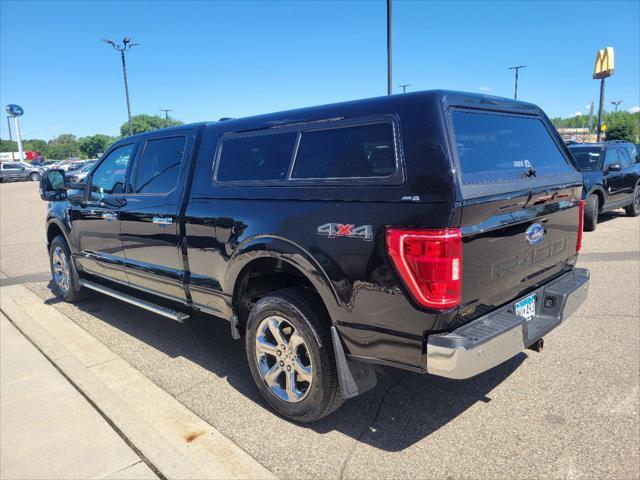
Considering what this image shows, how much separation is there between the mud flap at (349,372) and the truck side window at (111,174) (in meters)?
2.93

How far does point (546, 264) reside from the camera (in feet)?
10.5

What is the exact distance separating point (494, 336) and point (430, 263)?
0.56 m

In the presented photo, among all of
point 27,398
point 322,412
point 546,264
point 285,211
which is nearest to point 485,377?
point 546,264

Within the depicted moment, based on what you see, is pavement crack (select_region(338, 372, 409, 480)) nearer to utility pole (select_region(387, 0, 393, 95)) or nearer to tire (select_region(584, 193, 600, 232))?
tire (select_region(584, 193, 600, 232))

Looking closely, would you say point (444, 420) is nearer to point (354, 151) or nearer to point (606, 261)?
point (354, 151)

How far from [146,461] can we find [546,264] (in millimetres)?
2796

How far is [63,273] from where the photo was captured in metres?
5.85

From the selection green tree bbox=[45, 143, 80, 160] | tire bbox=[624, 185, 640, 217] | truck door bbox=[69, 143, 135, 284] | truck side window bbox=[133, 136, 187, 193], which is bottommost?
tire bbox=[624, 185, 640, 217]

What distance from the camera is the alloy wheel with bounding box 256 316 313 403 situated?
299 cm

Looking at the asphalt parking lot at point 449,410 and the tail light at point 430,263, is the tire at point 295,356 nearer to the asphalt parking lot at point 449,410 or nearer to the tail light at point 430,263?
the asphalt parking lot at point 449,410

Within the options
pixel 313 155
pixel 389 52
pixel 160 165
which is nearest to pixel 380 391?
pixel 313 155

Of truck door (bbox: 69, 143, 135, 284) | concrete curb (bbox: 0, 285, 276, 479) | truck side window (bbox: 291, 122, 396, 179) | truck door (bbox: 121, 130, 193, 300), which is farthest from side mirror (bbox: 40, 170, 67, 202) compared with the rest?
truck side window (bbox: 291, 122, 396, 179)

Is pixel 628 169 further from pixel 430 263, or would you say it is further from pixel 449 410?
pixel 430 263

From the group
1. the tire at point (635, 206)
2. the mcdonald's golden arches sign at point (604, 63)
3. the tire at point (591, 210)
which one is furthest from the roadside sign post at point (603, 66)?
the tire at point (591, 210)
